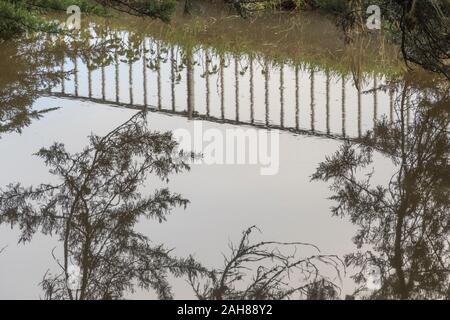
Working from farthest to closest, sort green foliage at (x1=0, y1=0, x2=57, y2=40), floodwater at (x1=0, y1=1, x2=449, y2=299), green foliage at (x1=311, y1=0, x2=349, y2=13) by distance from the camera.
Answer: green foliage at (x1=311, y1=0, x2=349, y2=13), green foliage at (x1=0, y1=0, x2=57, y2=40), floodwater at (x1=0, y1=1, x2=449, y2=299)

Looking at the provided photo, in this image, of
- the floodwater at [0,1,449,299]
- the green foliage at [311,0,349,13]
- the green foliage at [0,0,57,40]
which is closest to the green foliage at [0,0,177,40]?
the green foliage at [0,0,57,40]

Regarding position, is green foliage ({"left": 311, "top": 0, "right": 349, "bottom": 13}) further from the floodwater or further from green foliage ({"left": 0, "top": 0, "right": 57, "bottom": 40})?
green foliage ({"left": 0, "top": 0, "right": 57, "bottom": 40})

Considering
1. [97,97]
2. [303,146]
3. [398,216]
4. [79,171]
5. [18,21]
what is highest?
[18,21]

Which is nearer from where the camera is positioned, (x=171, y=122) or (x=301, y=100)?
(x=171, y=122)

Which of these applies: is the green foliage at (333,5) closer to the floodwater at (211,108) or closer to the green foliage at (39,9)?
the floodwater at (211,108)

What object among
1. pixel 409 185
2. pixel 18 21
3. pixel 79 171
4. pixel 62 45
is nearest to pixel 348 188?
pixel 409 185

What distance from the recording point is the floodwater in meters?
2.33

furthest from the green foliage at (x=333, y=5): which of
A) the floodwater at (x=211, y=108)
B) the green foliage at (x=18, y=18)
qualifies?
the green foliage at (x=18, y=18)

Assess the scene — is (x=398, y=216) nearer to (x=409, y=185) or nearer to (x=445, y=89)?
(x=409, y=185)

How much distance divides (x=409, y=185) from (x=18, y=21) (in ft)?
12.1

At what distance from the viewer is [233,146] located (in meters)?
3.55

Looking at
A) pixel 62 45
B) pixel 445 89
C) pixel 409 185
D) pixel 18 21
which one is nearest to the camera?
pixel 409 185

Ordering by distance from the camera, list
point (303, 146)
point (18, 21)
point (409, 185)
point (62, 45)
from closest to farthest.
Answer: point (409, 185) → point (303, 146) → point (18, 21) → point (62, 45)

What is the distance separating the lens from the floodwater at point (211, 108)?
2326 millimetres
